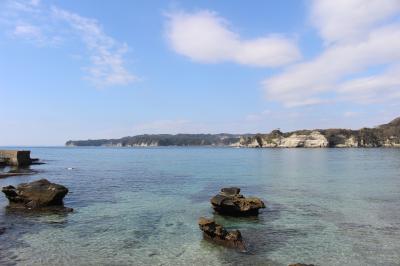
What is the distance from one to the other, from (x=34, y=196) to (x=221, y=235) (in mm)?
18464

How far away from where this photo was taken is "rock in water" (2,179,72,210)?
32031mm

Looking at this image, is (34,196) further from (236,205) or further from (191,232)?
(236,205)

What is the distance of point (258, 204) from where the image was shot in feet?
95.5

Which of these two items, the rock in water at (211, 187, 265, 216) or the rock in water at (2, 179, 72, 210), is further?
the rock in water at (2, 179, 72, 210)

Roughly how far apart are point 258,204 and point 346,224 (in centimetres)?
623

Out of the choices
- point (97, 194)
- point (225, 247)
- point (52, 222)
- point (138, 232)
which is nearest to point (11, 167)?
point (97, 194)

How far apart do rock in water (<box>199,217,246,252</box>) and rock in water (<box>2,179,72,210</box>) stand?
15774mm

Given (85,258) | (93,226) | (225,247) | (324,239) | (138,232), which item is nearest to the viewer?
(85,258)

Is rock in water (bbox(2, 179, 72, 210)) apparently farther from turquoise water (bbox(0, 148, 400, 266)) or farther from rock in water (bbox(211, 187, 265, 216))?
rock in water (bbox(211, 187, 265, 216))

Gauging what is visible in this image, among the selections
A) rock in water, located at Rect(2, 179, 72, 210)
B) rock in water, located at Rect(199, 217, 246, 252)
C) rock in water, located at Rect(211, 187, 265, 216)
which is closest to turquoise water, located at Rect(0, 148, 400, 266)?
rock in water, located at Rect(199, 217, 246, 252)

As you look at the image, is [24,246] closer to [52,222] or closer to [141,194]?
[52,222]

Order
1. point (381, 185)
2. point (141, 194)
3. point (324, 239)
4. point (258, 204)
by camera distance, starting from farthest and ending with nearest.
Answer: point (381, 185) → point (141, 194) → point (258, 204) → point (324, 239)

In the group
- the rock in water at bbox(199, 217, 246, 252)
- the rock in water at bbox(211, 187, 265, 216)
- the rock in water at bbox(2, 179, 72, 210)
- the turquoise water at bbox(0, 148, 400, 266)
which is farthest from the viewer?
the rock in water at bbox(2, 179, 72, 210)

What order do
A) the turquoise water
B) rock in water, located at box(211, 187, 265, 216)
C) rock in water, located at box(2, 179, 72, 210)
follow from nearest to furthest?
1. the turquoise water
2. rock in water, located at box(211, 187, 265, 216)
3. rock in water, located at box(2, 179, 72, 210)
